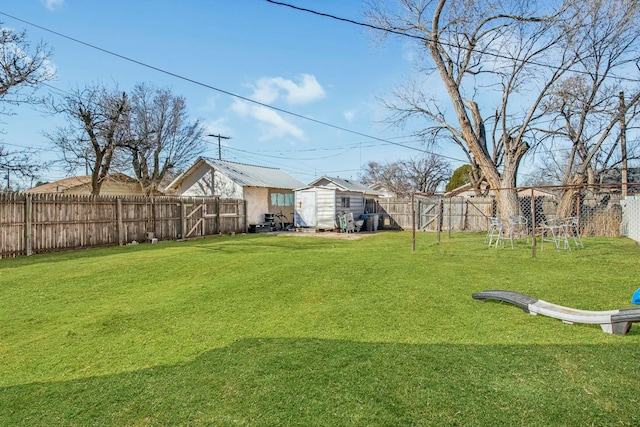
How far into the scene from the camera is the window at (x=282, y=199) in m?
19.9

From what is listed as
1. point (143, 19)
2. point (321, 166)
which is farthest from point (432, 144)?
point (321, 166)

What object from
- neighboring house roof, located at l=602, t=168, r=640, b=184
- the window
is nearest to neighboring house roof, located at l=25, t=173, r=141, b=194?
the window

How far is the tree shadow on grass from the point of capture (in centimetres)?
215

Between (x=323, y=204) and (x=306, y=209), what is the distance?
102cm

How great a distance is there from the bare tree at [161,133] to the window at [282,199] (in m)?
7.64

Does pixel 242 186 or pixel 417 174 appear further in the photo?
pixel 417 174

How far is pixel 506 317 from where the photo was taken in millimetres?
4031

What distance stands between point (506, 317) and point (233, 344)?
3.04 metres

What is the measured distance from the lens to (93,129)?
635 inches

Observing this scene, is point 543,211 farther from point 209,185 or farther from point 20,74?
point 20,74

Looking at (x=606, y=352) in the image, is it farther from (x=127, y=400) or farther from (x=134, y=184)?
(x=134, y=184)

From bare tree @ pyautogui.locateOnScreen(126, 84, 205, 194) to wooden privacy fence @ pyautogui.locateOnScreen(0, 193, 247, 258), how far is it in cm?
836

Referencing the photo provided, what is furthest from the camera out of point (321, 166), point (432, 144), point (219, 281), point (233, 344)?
point (321, 166)

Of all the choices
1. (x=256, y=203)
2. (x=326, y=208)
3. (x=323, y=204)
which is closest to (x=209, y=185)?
(x=256, y=203)
